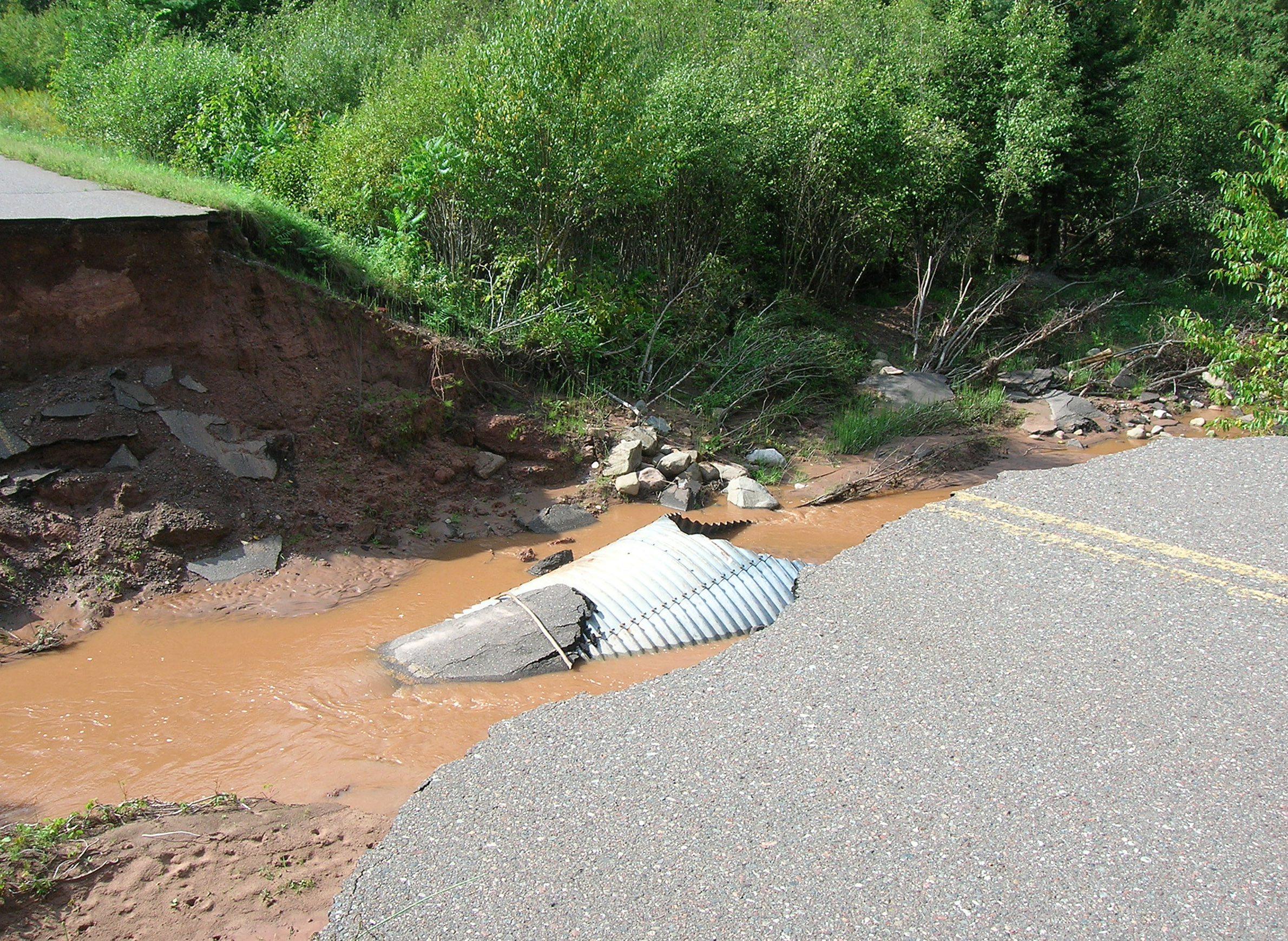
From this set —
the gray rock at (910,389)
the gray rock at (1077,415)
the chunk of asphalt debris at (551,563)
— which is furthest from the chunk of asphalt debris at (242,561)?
the gray rock at (1077,415)

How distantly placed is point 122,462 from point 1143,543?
8.18 metres

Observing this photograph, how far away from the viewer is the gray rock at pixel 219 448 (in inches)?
293

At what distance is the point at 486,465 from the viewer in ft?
29.6

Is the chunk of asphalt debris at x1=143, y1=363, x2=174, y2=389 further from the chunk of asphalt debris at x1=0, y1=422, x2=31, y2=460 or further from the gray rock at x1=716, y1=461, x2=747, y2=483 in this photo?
the gray rock at x1=716, y1=461, x2=747, y2=483

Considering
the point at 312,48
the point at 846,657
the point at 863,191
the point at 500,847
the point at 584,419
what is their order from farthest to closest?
1. the point at 312,48
2. the point at 863,191
3. the point at 584,419
4. the point at 846,657
5. the point at 500,847

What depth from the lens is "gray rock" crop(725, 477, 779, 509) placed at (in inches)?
366

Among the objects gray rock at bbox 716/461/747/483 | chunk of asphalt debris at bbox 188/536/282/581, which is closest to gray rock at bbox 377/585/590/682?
chunk of asphalt debris at bbox 188/536/282/581

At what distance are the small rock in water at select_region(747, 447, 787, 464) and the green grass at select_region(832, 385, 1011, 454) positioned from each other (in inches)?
37.5

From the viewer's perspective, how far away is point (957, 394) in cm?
1259

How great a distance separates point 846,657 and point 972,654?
30.5 inches

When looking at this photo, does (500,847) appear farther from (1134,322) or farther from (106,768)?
(1134,322)

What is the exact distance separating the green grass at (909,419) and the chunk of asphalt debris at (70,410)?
773 cm

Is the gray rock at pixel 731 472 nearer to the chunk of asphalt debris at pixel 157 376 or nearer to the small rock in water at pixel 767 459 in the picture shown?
the small rock in water at pixel 767 459

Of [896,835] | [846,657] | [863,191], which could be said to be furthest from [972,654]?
[863,191]
